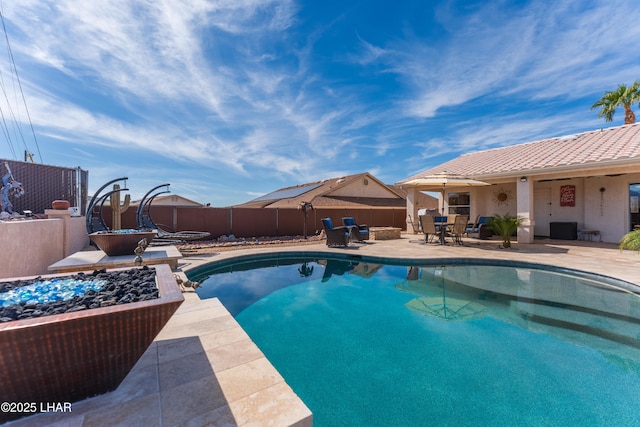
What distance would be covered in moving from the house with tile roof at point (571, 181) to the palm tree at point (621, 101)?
178 inches

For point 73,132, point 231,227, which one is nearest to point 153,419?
point 231,227

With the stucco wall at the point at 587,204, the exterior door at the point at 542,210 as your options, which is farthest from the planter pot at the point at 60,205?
the exterior door at the point at 542,210

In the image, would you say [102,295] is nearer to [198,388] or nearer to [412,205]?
[198,388]

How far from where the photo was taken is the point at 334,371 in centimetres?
334

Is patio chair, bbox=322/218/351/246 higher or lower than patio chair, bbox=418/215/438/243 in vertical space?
lower

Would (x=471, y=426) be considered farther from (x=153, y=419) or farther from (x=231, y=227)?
(x=231, y=227)

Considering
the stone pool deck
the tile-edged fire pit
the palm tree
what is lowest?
the stone pool deck

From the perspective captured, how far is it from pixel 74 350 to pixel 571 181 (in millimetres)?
16723

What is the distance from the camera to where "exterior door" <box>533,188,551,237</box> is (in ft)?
42.6

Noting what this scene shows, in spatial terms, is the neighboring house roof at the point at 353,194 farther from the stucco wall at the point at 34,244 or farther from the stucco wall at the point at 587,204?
the stucco wall at the point at 34,244

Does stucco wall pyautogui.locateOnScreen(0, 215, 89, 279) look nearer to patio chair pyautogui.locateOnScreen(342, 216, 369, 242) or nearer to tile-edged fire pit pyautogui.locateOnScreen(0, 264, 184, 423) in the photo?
tile-edged fire pit pyautogui.locateOnScreen(0, 264, 184, 423)

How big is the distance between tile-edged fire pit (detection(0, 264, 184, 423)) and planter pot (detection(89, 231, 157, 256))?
526cm

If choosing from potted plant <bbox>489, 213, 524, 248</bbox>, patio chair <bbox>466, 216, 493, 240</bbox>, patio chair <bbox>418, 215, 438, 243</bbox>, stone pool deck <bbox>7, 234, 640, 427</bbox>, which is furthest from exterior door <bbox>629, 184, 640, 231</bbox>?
stone pool deck <bbox>7, 234, 640, 427</bbox>

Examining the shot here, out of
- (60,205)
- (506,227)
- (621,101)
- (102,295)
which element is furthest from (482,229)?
(60,205)
